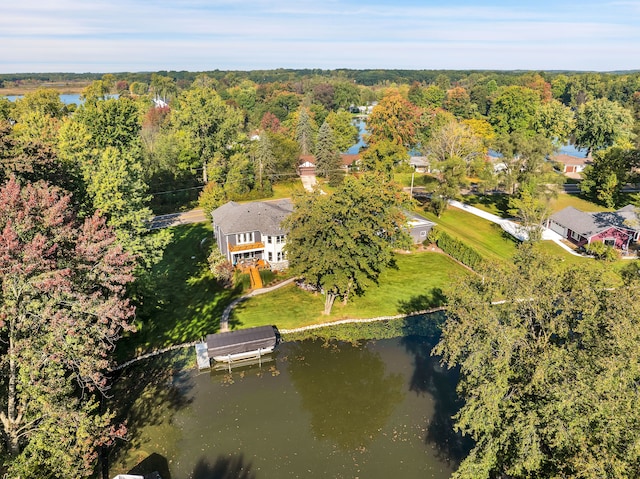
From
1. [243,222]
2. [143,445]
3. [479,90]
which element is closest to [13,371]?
[143,445]

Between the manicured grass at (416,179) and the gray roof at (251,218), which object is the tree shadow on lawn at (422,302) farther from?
the manicured grass at (416,179)

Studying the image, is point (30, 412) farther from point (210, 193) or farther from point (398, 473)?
point (210, 193)

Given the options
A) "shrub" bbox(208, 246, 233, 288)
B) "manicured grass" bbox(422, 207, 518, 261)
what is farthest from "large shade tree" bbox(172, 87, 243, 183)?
"manicured grass" bbox(422, 207, 518, 261)

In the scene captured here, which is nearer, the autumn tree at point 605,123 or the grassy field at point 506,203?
the grassy field at point 506,203

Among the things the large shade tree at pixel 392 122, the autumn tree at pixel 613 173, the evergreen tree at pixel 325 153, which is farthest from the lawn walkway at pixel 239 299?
the large shade tree at pixel 392 122

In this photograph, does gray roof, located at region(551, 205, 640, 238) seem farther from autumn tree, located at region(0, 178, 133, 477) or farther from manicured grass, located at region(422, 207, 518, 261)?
autumn tree, located at region(0, 178, 133, 477)

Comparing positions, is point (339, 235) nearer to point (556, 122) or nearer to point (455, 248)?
point (455, 248)

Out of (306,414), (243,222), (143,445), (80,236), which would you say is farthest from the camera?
(243,222)
